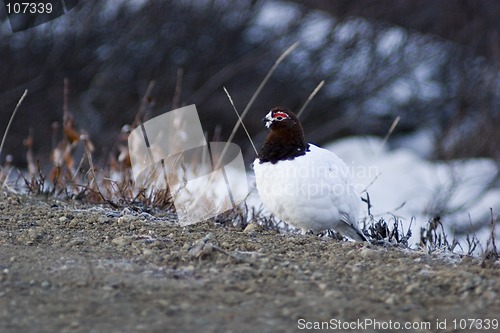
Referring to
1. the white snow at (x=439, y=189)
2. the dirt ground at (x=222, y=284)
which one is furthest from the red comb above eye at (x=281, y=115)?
the white snow at (x=439, y=189)

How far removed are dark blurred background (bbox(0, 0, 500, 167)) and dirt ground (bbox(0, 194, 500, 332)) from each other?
6514mm

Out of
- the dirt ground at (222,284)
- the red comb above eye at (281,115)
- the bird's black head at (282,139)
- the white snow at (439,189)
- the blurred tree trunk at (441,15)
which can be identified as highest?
the blurred tree trunk at (441,15)

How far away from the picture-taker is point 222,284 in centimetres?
254

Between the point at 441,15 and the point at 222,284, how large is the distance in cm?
793

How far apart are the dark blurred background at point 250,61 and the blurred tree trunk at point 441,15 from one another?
0.01m

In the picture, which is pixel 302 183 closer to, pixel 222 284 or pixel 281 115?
pixel 281 115

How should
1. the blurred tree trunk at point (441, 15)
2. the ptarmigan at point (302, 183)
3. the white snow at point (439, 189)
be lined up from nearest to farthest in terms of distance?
1. the ptarmigan at point (302, 183)
2. the white snow at point (439, 189)
3. the blurred tree trunk at point (441, 15)

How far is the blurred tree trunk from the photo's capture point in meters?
9.60

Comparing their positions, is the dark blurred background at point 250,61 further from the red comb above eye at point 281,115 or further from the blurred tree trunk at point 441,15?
the red comb above eye at point 281,115

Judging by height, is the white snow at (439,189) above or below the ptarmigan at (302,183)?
below

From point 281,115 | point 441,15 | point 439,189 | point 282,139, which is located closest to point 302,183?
point 282,139

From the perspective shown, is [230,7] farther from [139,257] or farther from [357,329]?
[357,329]

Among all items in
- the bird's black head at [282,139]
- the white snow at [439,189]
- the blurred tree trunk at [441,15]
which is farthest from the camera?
the blurred tree trunk at [441,15]

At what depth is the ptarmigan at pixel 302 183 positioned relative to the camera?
3721mm
